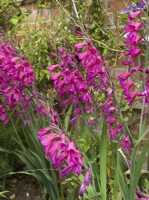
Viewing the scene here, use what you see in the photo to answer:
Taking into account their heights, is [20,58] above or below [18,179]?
above

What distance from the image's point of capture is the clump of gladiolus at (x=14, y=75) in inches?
89.0

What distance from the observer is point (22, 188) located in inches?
123

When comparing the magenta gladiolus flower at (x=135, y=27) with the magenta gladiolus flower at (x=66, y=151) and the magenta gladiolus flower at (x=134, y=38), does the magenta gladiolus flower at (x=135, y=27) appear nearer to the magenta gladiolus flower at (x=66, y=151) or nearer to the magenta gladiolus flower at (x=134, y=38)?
the magenta gladiolus flower at (x=134, y=38)

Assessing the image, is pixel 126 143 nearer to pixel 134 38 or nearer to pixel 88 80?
pixel 88 80

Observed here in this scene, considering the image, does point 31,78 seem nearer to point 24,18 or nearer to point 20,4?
point 24,18

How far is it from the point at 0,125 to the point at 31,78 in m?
0.99

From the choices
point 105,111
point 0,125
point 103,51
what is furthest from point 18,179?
point 105,111

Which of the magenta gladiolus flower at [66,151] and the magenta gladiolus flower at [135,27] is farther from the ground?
the magenta gladiolus flower at [135,27]

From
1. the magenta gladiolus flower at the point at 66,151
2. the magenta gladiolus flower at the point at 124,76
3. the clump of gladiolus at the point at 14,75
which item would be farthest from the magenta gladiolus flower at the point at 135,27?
the clump of gladiolus at the point at 14,75

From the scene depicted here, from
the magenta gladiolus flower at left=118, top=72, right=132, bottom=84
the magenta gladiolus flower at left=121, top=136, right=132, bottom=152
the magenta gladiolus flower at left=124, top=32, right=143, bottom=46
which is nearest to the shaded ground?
the magenta gladiolus flower at left=121, top=136, right=132, bottom=152

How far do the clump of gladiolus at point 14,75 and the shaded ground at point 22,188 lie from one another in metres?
0.75

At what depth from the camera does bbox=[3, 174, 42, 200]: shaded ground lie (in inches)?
119

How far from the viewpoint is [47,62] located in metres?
3.45

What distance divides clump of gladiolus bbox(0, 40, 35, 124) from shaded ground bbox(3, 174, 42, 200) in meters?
0.75
